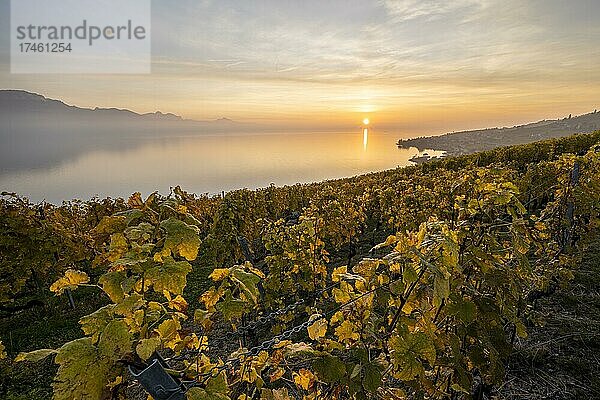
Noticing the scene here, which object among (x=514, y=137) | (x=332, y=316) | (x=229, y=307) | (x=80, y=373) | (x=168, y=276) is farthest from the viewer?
(x=514, y=137)

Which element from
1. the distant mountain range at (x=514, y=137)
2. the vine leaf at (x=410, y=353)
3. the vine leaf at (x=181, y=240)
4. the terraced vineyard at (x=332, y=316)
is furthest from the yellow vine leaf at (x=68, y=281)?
the distant mountain range at (x=514, y=137)

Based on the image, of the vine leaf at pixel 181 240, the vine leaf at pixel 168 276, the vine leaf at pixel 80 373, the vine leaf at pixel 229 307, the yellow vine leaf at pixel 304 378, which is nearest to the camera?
the vine leaf at pixel 80 373

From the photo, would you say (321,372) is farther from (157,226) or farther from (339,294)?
(157,226)

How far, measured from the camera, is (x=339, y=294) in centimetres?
187

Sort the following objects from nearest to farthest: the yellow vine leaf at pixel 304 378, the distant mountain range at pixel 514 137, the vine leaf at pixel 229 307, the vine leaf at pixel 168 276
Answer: the vine leaf at pixel 168 276 → the vine leaf at pixel 229 307 → the yellow vine leaf at pixel 304 378 → the distant mountain range at pixel 514 137

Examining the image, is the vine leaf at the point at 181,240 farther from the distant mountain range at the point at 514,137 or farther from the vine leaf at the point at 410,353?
the distant mountain range at the point at 514,137

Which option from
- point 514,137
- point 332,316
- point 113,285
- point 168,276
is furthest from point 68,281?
point 514,137

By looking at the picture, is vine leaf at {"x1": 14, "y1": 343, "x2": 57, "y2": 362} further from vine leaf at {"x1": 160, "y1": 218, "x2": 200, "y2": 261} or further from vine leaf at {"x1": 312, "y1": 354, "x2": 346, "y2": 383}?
vine leaf at {"x1": 312, "y1": 354, "x2": 346, "y2": 383}

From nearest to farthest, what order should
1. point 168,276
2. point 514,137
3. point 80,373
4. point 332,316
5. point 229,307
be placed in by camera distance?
point 80,373 < point 168,276 < point 229,307 < point 332,316 < point 514,137

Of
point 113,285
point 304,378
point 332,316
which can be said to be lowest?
point 304,378

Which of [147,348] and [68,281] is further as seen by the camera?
[68,281]

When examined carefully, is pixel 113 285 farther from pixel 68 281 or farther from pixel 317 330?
pixel 317 330

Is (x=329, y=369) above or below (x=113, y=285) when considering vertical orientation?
below

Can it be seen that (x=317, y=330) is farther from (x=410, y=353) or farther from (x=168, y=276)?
(x=168, y=276)
